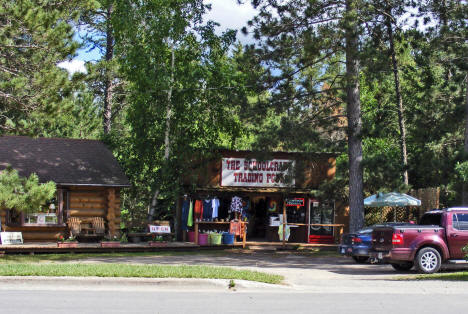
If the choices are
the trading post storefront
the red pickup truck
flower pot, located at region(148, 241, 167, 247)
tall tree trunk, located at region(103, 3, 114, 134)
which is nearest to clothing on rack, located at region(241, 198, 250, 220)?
the trading post storefront

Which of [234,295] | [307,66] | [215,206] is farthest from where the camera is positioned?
[215,206]

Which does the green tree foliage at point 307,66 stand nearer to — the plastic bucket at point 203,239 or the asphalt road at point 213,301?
the plastic bucket at point 203,239

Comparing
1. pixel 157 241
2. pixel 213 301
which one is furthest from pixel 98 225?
pixel 213 301

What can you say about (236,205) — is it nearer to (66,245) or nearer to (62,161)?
(62,161)

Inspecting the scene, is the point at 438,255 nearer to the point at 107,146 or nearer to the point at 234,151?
the point at 234,151

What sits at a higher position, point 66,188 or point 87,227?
point 66,188

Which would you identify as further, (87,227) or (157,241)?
(87,227)

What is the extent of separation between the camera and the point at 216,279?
1364 centimetres

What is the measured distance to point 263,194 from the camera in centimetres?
2936

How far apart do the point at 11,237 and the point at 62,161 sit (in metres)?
4.47

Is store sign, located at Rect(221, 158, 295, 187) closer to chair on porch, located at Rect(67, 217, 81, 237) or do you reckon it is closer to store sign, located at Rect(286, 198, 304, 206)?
store sign, located at Rect(286, 198, 304, 206)

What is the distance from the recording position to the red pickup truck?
1705 centimetres

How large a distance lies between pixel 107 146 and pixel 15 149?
459 centimetres

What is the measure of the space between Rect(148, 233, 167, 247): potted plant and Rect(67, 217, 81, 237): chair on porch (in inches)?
121
